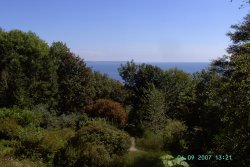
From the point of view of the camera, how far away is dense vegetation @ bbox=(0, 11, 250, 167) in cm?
1281

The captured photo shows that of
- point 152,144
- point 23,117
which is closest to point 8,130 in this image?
point 23,117

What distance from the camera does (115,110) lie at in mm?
30547

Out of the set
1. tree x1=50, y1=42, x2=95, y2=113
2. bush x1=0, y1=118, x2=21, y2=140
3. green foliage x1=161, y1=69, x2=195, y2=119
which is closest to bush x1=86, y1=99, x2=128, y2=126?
green foliage x1=161, y1=69, x2=195, y2=119

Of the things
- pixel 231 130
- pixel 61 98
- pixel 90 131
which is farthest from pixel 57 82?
pixel 231 130

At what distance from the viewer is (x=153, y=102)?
89.5 ft

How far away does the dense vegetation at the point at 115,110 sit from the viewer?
42.0 ft

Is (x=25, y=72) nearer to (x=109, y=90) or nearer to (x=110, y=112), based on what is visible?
(x=109, y=90)

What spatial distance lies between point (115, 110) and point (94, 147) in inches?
473

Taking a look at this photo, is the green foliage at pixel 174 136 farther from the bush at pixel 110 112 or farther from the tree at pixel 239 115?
the tree at pixel 239 115

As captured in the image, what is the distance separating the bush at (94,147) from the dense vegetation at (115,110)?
0.16ft

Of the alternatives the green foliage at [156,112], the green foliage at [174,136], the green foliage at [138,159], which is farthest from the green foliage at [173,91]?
the green foliage at [138,159]

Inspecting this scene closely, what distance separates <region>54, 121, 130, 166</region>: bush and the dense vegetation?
47 millimetres

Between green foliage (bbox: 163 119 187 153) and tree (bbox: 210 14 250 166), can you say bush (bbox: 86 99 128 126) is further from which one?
tree (bbox: 210 14 250 166)

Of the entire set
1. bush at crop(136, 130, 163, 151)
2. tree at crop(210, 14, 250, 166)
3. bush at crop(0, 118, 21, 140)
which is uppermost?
tree at crop(210, 14, 250, 166)
